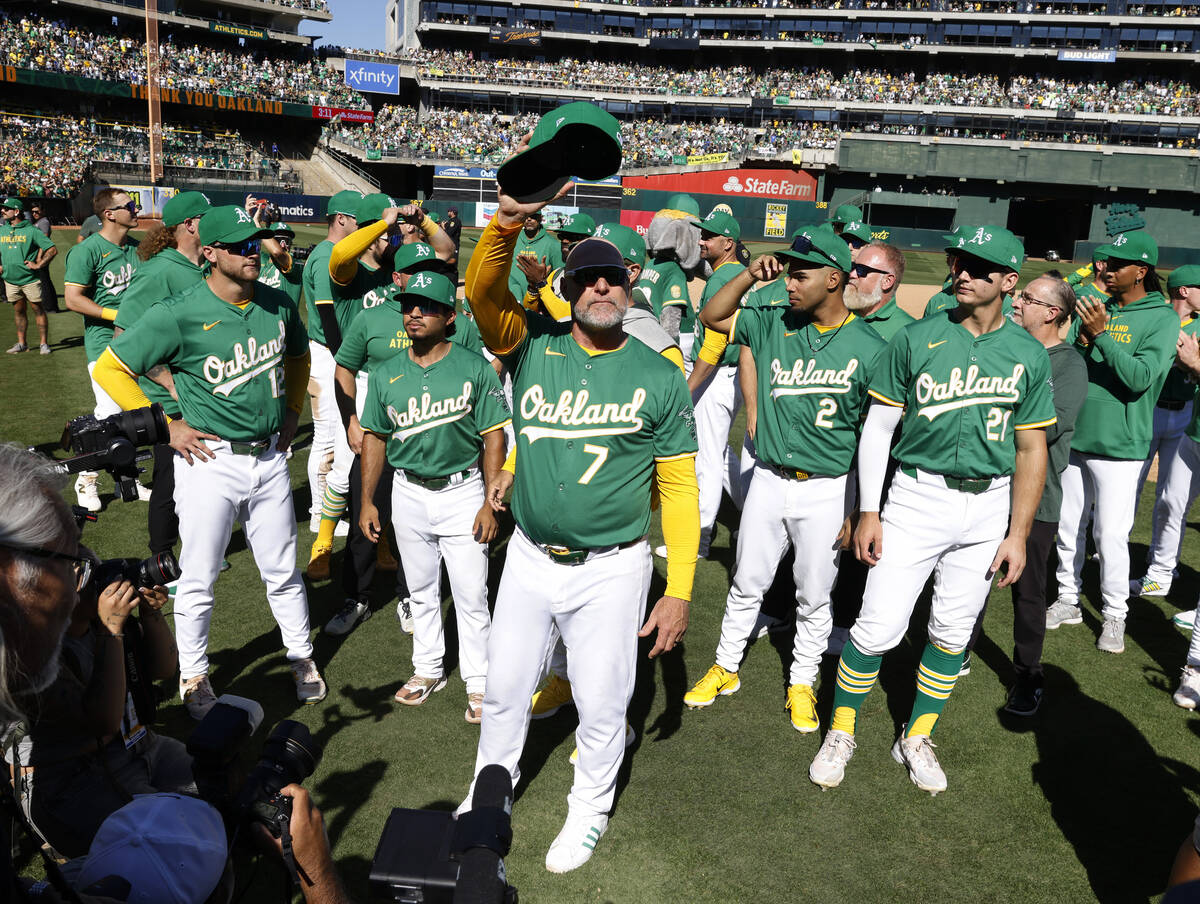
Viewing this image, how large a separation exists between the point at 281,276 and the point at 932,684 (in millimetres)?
6730

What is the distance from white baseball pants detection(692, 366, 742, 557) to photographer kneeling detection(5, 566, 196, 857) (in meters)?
5.15

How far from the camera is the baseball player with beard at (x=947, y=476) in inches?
173

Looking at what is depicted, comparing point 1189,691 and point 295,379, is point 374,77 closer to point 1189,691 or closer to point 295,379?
point 295,379

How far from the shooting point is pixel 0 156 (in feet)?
121

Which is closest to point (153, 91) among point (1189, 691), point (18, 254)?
point (18, 254)

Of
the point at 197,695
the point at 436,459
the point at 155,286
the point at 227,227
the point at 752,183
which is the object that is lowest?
the point at 197,695

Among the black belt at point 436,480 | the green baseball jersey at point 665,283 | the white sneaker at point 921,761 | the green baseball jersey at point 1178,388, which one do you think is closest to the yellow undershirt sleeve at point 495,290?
the black belt at point 436,480

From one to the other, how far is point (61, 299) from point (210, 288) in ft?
57.7

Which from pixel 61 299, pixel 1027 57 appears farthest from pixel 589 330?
pixel 1027 57

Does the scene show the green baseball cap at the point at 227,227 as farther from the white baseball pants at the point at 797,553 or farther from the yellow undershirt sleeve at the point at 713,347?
the white baseball pants at the point at 797,553

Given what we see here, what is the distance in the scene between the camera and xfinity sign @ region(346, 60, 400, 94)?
55.6 metres

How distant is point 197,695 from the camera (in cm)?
494

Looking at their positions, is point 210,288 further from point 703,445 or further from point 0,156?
point 0,156

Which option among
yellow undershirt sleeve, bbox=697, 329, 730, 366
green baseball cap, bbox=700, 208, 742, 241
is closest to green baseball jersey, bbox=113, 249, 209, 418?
yellow undershirt sleeve, bbox=697, 329, 730, 366
